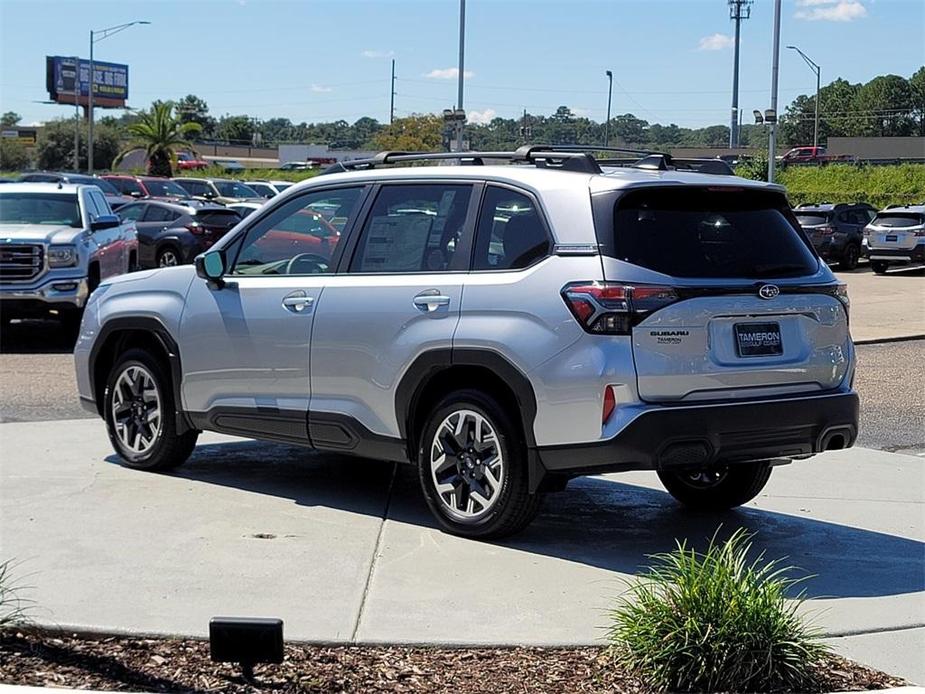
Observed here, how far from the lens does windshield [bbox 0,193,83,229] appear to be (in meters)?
16.6

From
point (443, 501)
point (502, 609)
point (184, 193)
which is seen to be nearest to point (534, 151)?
point (443, 501)

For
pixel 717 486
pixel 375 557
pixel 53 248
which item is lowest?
pixel 375 557

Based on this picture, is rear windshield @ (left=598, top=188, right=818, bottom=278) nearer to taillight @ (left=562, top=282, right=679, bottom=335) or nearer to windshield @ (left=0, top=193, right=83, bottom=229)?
taillight @ (left=562, top=282, right=679, bottom=335)

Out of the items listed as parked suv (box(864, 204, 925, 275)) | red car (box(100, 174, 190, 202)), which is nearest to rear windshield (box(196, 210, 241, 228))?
red car (box(100, 174, 190, 202))

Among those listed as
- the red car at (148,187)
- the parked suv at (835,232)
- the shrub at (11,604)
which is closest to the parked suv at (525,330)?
the shrub at (11,604)

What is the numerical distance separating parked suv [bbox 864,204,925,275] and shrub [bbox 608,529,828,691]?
29.5 meters

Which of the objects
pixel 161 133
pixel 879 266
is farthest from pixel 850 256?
pixel 161 133

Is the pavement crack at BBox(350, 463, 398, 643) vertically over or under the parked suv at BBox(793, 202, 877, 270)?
under

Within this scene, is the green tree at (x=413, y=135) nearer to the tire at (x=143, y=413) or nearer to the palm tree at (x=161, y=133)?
the palm tree at (x=161, y=133)

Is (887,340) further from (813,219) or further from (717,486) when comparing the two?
(813,219)

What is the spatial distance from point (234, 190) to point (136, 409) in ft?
106

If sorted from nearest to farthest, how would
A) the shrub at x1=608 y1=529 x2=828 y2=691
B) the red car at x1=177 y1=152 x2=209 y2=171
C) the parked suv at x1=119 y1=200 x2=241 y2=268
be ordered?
the shrub at x1=608 y1=529 x2=828 y2=691
the parked suv at x1=119 y1=200 x2=241 y2=268
the red car at x1=177 y1=152 x2=209 y2=171

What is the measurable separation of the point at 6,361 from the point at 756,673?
11359 mm

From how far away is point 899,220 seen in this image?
3328 centimetres
